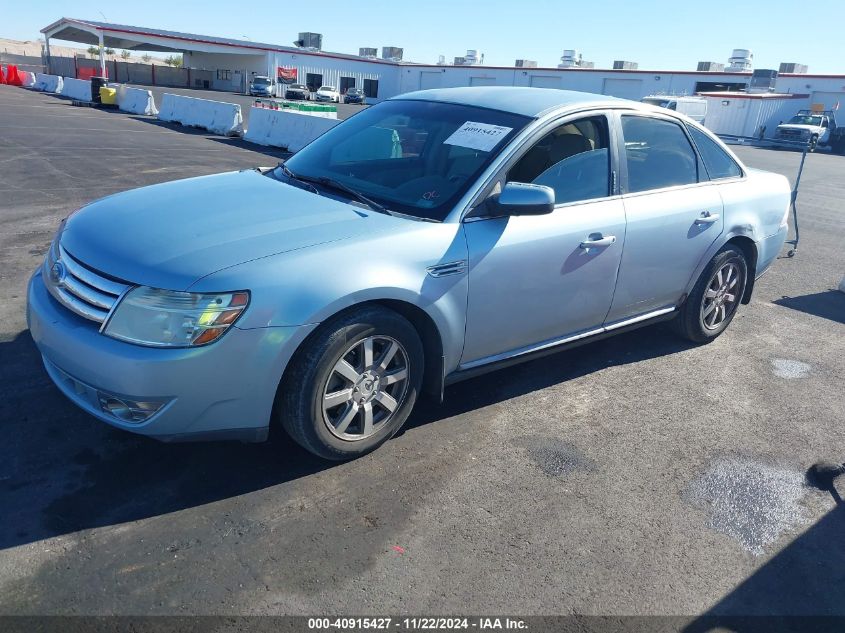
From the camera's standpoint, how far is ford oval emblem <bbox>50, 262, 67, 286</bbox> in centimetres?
317

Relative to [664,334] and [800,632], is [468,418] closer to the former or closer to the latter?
[800,632]

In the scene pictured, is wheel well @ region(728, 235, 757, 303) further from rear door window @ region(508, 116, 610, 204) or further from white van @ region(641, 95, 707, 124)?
white van @ region(641, 95, 707, 124)

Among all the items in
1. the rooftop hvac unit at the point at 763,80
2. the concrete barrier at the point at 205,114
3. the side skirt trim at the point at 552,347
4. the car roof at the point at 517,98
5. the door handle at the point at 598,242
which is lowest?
the side skirt trim at the point at 552,347

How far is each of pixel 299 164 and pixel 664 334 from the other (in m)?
3.20

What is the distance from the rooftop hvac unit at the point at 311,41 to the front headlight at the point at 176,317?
220ft

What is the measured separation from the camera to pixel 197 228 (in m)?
3.19

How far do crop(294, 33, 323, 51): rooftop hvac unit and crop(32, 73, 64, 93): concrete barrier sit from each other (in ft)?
104

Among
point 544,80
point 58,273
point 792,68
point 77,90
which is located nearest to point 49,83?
point 77,90

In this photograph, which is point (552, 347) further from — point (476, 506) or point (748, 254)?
point (748, 254)

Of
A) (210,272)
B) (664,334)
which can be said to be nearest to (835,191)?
(664,334)

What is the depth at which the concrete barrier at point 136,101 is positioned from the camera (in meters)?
24.7

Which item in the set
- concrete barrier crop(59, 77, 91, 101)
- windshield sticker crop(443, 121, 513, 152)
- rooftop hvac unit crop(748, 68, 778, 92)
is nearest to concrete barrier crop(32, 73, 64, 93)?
concrete barrier crop(59, 77, 91, 101)

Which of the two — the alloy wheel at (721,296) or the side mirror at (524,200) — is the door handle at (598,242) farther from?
the alloy wheel at (721,296)

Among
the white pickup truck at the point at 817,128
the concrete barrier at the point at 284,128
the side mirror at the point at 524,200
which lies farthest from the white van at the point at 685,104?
the side mirror at the point at 524,200
